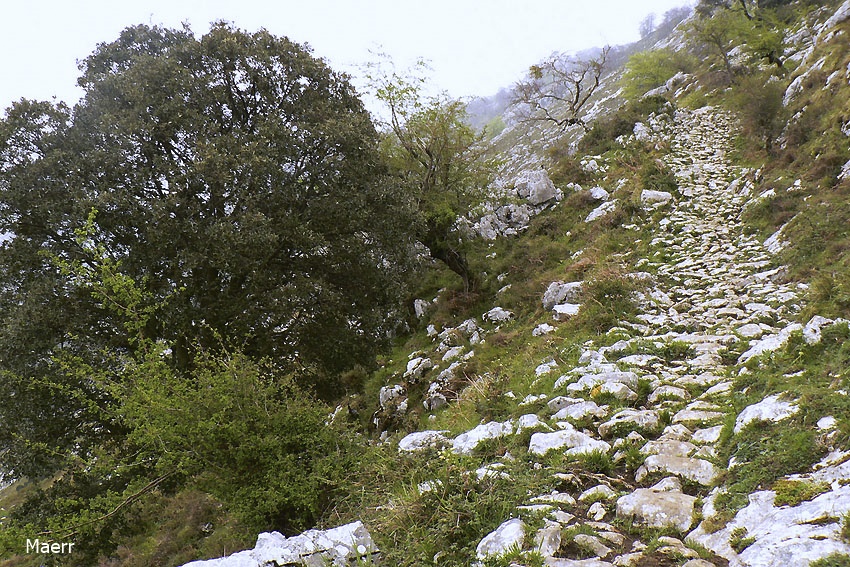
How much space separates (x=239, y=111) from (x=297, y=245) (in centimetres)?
427

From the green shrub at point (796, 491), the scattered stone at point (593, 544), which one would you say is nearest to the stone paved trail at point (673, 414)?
the scattered stone at point (593, 544)

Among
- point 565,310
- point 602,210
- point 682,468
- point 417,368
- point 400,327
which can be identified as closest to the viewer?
point 682,468

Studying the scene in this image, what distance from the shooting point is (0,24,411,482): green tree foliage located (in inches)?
399

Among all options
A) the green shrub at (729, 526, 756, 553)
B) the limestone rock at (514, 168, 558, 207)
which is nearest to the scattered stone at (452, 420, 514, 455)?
the green shrub at (729, 526, 756, 553)

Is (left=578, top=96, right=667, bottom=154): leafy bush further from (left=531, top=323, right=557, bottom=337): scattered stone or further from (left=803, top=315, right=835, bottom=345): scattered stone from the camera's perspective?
(left=803, top=315, right=835, bottom=345): scattered stone

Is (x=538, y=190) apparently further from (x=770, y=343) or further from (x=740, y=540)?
(x=740, y=540)

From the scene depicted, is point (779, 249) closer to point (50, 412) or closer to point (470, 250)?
point (470, 250)

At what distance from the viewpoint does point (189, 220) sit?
36.1ft

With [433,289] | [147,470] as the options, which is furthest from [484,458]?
[433,289]

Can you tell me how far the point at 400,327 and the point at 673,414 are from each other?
13200mm

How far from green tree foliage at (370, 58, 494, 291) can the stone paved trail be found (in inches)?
278

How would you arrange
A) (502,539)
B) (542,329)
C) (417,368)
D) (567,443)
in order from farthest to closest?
(417,368) → (542,329) → (567,443) → (502,539)

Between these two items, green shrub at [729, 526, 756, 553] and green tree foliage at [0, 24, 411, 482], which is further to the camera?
green tree foliage at [0, 24, 411, 482]

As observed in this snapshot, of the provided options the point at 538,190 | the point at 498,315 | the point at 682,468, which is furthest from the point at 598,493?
the point at 538,190
